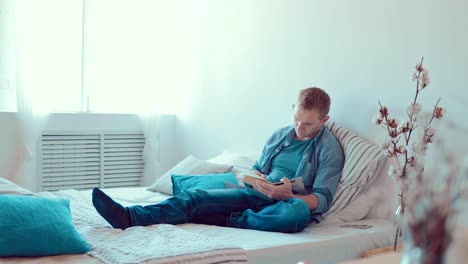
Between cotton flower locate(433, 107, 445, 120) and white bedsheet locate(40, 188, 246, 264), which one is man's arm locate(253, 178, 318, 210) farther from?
cotton flower locate(433, 107, 445, 120)

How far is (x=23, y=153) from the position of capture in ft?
12.0

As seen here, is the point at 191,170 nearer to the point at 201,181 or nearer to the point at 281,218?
the point at 201,181

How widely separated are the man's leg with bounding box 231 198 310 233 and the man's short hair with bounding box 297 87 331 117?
49 cm

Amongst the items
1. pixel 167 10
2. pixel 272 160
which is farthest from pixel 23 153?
pixel 272 160

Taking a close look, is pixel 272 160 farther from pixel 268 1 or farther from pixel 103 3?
pixel 103 3

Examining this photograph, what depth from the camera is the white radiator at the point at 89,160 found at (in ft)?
12.5

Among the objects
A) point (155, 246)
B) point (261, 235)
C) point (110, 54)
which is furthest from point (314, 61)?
point (110, 54)

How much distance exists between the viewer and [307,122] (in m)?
2.63

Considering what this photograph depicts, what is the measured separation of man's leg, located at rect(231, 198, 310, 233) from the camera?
7.39 ft

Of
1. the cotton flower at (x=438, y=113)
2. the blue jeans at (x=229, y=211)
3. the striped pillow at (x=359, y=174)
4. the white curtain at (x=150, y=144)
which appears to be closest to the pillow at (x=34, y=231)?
the blue jeans at (x=229, y=211)

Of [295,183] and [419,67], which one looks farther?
[295,183]

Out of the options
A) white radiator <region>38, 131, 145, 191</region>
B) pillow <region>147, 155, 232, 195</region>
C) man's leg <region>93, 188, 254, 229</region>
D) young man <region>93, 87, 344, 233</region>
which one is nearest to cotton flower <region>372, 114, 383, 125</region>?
young man <region>93, 87, 344, 233</region>

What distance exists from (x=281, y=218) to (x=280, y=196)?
144 millimetres

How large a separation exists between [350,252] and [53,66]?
2506mm
